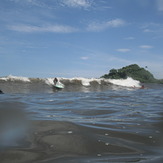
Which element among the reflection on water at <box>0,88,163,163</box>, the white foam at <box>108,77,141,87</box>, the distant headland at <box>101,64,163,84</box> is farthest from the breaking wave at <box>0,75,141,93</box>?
the reflection on water at <box>0,88,163,163</box>

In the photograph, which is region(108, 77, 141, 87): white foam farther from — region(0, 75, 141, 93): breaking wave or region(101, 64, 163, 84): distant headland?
region(101, 64, 163, 84): distant headland

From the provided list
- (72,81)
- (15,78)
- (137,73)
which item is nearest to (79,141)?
(15,78)

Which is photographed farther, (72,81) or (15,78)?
(72,81)

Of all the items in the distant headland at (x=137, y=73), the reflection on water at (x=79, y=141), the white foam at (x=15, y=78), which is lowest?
the reflection on water at (x=79, y=141)

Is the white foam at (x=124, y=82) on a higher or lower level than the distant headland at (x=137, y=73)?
lower

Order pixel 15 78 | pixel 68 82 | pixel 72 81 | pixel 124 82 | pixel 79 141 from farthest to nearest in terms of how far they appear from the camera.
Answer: pixel 124 82 → pixel 72 81 → pixel 68 82 → pixel 15 78 → pixel 79 141

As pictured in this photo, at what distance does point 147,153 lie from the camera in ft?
7.92

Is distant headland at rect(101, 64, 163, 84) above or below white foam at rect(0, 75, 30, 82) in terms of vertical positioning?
above

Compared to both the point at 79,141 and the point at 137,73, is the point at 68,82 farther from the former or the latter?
the point at 79,141

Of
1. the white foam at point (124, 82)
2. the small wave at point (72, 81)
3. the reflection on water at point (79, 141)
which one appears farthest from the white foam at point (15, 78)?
the reflection on water at point (79, 141)

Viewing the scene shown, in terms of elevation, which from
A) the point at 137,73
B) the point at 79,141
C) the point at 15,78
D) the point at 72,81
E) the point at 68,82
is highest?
the point at 137,73

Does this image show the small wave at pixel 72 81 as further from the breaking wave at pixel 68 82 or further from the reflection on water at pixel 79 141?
the reflection on water at pixel 79 141

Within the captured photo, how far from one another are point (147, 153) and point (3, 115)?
3.25 metres

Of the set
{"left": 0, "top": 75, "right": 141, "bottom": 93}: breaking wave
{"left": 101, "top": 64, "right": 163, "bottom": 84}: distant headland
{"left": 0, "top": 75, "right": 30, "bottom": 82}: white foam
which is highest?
{"left": 101, "top": 64, "right": 163, "bottom": 84}: distant headland
